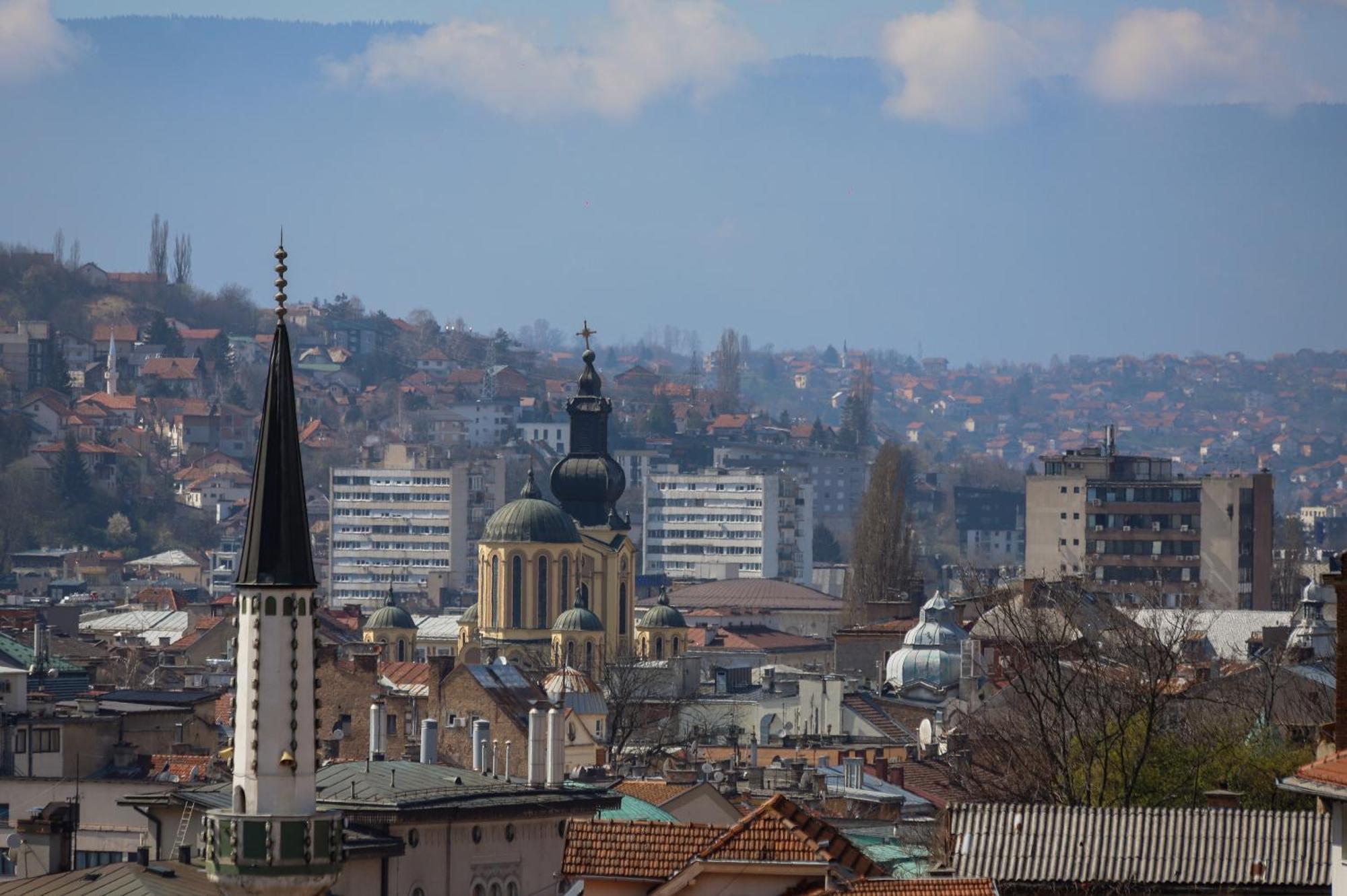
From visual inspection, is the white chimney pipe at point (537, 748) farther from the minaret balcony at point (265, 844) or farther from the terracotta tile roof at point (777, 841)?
the minaret balcony at point (265, 844)

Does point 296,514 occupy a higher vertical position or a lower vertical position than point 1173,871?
higher

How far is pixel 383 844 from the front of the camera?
1113 inches

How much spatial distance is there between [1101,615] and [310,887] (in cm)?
4277

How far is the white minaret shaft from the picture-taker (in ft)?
55.7

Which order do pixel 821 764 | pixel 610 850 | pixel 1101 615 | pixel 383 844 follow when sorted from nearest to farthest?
pixel 610 850
pixel 383 844
pixel 1101 615
pixel 821 764

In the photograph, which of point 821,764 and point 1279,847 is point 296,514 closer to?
point 1279,847

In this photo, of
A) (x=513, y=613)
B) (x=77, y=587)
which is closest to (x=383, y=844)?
(x=513, y=613)

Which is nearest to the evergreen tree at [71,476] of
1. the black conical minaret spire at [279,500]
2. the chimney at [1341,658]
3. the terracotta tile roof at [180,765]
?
the terracotta tile roof at [180,765]

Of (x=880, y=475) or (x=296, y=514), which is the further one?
(x=880, y=475)

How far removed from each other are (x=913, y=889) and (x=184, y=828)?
416 inches

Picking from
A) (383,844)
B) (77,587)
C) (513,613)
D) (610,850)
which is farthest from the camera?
(77,587)

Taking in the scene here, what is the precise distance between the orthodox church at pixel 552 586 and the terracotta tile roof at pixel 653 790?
201ft

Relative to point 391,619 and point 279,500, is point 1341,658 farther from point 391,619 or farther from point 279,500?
point 391,619

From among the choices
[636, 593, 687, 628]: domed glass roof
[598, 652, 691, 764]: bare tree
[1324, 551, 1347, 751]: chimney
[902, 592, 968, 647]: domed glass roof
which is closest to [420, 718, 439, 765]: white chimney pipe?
[598, 652, 691, 764]: bare tree
